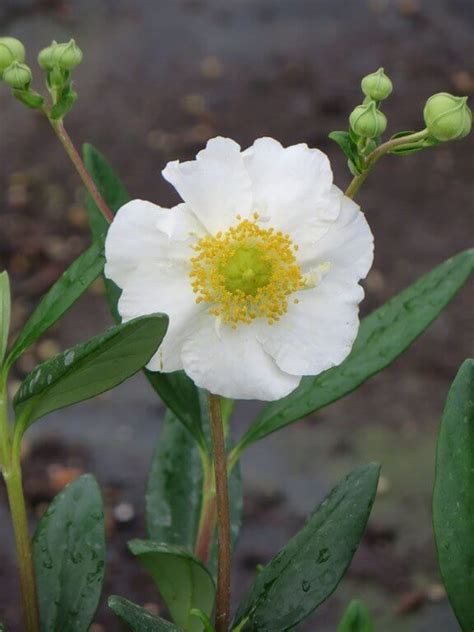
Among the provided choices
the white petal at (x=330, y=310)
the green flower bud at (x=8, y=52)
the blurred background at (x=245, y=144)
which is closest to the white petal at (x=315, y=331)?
the white petal at (x=330, y=310)

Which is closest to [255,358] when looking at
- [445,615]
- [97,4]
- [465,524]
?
[465,524]

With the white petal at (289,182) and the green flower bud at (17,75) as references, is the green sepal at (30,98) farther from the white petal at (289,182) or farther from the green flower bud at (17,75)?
the white petal at (289,182)

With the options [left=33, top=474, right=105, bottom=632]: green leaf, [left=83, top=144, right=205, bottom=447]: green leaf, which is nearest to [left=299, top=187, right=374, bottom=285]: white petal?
[left=83, top=144, right=205, bottom=447]: green leaf

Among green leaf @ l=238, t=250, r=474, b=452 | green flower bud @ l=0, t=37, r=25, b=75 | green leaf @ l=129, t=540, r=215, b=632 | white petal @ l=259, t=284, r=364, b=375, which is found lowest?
green leaf @ l=129, t=540, r=215, b=632

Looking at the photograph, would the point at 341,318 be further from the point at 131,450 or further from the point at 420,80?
the point at 420,80

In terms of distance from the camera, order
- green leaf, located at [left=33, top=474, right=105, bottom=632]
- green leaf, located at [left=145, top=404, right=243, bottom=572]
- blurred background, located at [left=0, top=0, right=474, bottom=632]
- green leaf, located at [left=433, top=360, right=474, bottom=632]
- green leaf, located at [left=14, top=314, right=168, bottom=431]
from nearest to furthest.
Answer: green leaf, located at [left=14, top=314, right=168, bottom=431]
green leaf, located at [left=433, top=360, right=474, bottom=632]
green leaf, located at [left=33, top=474, right=105, bottom=632]
green leaf, located at [left=145, top=404, right=243, bottom=572]
blurred background, located at [left=0, top=0, right=474, bottom=632]

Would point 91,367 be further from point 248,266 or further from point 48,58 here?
point 48,58

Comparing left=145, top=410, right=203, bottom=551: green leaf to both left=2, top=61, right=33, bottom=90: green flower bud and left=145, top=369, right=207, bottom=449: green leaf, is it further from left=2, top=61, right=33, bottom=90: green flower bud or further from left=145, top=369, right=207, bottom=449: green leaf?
left=2, top=61, right=33, bottom=90: green flower bud
